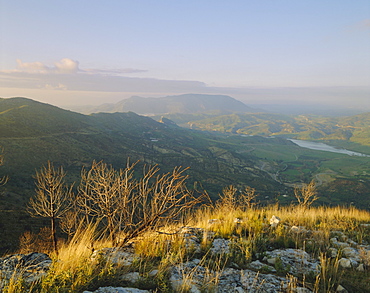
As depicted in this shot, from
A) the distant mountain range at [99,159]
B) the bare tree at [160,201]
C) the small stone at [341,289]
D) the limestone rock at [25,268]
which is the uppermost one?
the bare tree at [160,201]

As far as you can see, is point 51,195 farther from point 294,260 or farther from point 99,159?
point 99,159

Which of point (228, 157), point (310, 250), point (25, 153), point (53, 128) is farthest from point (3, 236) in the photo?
point (228, 157)

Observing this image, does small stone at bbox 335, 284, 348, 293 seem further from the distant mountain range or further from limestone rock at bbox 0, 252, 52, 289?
the distant mountain range

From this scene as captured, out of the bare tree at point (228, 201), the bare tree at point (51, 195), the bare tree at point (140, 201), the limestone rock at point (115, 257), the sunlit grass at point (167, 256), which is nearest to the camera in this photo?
the sunlit grass at point (167, 256)

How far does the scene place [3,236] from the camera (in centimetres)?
2838

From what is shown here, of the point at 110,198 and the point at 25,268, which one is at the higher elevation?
the point at 110,198

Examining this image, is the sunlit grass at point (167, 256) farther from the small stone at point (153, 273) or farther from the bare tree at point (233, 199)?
the bare tree at point (233, 199)

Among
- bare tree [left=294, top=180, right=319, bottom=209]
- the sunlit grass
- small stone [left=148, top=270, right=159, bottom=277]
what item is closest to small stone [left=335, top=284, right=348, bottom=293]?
the sunlit grass

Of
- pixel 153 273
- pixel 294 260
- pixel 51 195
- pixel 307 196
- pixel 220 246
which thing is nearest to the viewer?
pixel 153 273

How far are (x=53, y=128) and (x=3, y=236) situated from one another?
104 meters

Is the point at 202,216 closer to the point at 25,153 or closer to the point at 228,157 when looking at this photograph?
the point at 25,153

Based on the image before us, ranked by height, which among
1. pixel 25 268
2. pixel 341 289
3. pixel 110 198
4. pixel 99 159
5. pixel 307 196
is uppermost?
pixel 110 198

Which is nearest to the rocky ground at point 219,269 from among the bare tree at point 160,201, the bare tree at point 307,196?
the bare tree at point 160,201

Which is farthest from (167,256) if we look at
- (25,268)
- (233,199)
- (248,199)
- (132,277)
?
(233,199)
